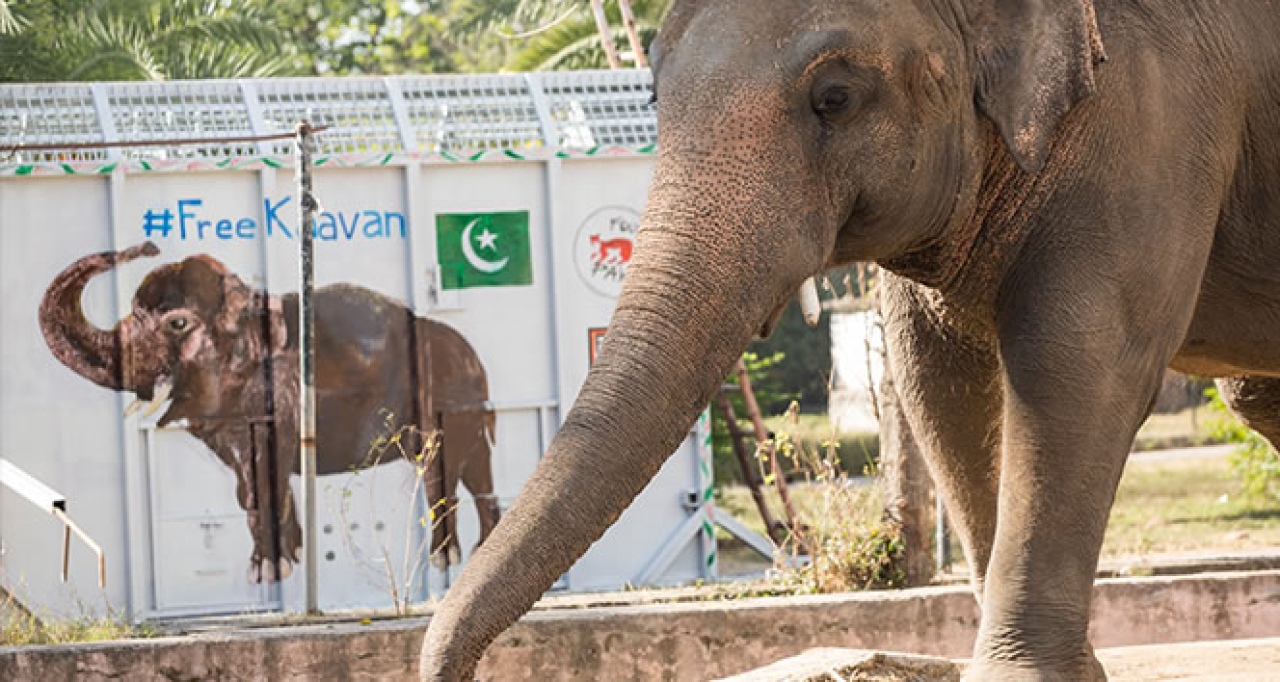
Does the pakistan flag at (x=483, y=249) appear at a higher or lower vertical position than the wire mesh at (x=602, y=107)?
lower

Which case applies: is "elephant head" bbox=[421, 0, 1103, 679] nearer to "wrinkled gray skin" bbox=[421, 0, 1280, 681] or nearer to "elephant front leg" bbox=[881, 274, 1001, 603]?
"wrinkled gray skin" bbox=[421, 0, 1280, 681]

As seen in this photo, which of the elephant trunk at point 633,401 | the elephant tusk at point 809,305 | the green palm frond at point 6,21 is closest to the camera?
the elephant trunk at point 633,401

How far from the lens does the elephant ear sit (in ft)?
14.4

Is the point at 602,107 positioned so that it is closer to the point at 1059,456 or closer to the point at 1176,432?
the point at 1059,456

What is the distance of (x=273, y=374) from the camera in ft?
37.1

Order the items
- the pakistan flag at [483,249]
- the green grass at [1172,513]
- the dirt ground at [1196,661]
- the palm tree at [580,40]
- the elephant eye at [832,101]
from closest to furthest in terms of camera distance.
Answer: the elephant eye at [832,101] → the dirt ground at [1196,661] → the pakistan flag at [483,249] → the green grass at [1172,513] → the palm tree at [580,40]

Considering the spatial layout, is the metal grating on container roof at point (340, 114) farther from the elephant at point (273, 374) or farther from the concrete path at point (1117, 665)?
the concrete path at point (1117, 665)

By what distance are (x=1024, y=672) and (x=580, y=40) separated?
16.8 meters

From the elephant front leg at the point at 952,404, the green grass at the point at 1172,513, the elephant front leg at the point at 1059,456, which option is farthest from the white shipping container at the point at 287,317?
the elephant front leg at the point at 1059,456

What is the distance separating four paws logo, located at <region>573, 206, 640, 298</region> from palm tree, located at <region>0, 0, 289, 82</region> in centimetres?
783

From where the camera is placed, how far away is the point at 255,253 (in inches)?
443

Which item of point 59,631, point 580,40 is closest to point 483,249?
point 59,631

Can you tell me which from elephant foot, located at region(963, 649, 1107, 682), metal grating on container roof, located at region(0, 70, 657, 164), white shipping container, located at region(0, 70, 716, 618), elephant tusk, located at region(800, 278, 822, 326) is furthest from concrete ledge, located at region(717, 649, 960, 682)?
metal grating on container roof, located at region(0, 70, 657, 164)

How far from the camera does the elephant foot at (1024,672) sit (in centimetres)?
459
